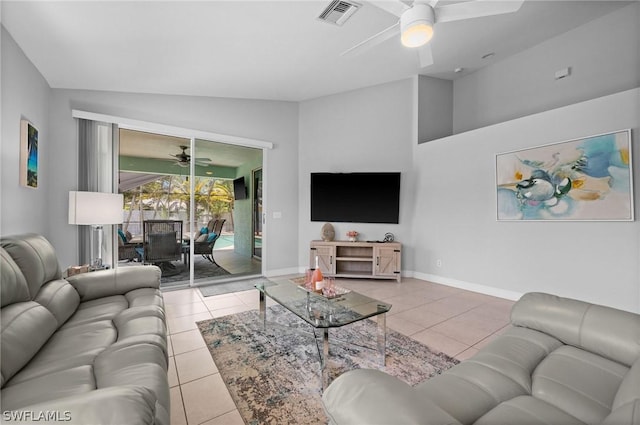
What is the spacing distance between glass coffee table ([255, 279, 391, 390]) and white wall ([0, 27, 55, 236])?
234cm

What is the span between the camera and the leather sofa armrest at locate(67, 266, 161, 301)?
2.21 m

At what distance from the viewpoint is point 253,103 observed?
15.7 feet

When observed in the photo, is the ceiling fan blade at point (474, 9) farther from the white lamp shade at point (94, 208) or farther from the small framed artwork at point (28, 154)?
the small framed artwork at point (28, 154)

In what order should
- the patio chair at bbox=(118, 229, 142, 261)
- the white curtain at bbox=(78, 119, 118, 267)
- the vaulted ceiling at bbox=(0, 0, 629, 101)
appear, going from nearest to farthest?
the vaulted ceiling at bbox=(0, 0, 629, 101)
the white curtain at bbox=(78, 119, 118, 267)
the patio chair at bbox=(118, 229, 142, 261)

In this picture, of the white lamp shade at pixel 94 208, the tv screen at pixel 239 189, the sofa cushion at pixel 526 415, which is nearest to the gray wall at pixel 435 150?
the white lamp shade at pixel 94 208

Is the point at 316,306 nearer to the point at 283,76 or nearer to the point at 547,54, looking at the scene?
the point at 283,76

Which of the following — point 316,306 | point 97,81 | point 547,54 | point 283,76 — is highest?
point 547,54

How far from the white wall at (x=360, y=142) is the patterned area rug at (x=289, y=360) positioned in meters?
2.31

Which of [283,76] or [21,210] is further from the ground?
[283,76]

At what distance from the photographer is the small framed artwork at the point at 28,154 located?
257 centimetres

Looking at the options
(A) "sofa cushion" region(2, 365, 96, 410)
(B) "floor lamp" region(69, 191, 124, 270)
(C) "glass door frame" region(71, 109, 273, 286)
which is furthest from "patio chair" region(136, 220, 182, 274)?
(A) "sofa cushion" region(2, 365, 96, 410)

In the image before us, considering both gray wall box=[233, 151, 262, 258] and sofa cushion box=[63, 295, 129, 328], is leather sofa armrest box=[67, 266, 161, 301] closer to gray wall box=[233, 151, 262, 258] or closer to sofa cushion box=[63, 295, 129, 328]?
sofa cushion box=[63, 295, 129, 328]

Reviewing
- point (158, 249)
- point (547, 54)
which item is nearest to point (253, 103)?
point (158, 249)

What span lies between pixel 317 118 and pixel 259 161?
4.47 ft
